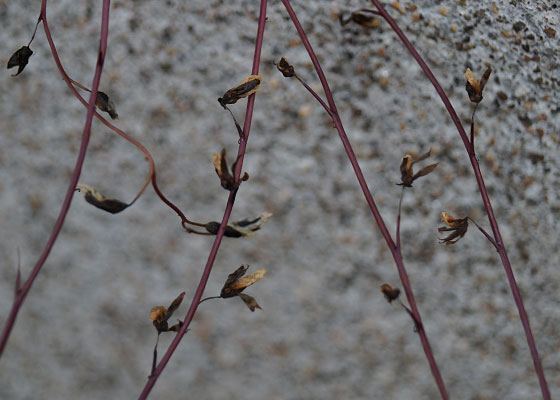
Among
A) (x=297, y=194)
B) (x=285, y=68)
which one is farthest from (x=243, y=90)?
(x=297, y=194)

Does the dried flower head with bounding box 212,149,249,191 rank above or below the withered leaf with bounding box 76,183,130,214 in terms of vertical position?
above

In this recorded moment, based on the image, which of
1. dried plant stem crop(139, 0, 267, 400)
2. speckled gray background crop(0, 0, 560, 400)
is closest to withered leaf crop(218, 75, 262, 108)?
dried plant stem crop(139, 0, 267, 400)

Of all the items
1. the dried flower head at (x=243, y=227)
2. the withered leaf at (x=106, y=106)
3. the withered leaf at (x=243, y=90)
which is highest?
the withered leaf at (x=243, y=90)

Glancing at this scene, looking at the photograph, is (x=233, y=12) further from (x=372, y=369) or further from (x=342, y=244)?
(x=372, y=369)

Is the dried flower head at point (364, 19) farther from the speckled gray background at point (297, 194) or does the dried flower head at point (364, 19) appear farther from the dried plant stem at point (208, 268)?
the dried plant stem at point (208, 268)

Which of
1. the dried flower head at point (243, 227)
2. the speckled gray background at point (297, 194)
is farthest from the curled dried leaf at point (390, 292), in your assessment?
the speckled gray background at point (297, 194)

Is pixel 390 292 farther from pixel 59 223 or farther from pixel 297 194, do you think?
pixel 297 194

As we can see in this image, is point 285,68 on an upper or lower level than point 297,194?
upper

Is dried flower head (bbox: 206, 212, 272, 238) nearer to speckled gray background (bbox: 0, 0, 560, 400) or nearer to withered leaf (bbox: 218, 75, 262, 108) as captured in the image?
withered leaf (bbox: 218, 75, 262, 108)

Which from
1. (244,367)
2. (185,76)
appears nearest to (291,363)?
(244,367)
